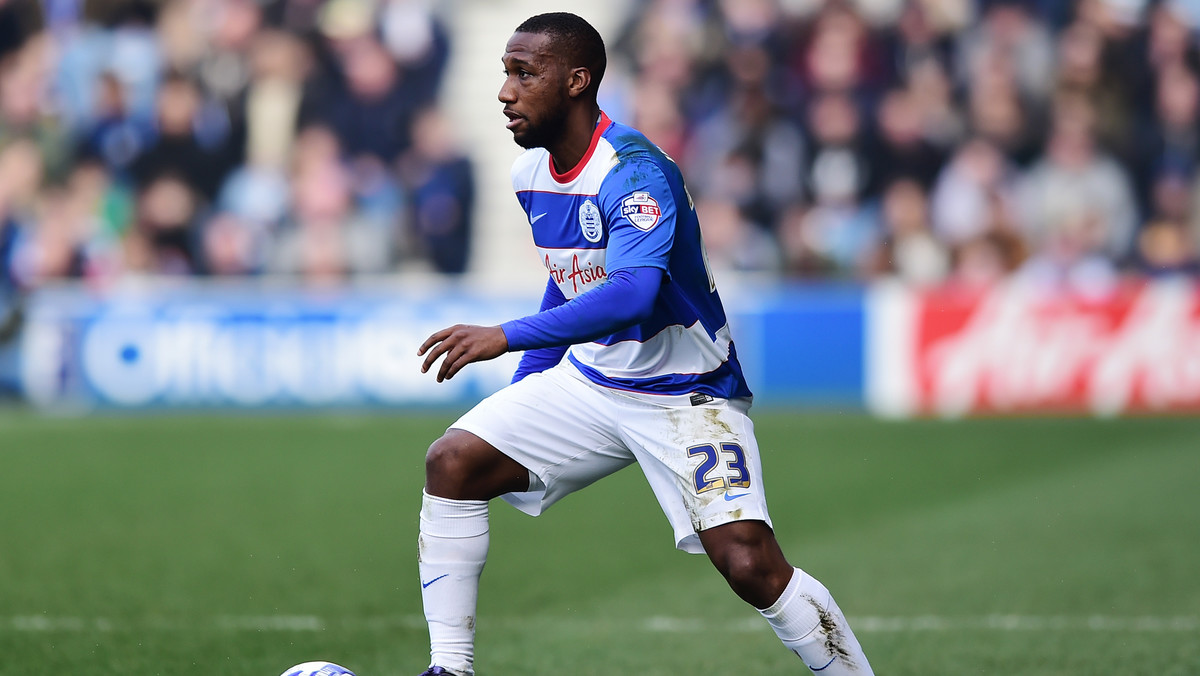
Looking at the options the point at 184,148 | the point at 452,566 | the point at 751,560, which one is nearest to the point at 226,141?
the point at 184,148

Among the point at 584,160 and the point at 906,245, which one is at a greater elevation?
the point at 584,160

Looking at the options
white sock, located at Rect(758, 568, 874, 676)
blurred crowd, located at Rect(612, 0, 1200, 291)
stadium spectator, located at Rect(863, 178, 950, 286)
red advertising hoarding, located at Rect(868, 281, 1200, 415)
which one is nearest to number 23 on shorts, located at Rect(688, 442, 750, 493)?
white sock, located at Rect(758, 568, 874, 676)

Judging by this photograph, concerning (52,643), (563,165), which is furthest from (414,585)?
(563,165)

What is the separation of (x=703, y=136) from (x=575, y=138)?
11.0 metres

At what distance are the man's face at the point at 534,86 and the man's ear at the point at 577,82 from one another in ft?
0.05

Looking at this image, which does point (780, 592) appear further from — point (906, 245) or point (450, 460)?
point (906, 245)

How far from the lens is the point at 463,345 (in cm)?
394

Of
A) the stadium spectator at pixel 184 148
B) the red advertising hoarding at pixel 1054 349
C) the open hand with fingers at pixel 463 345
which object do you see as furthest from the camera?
the stadium spectator at pixel 184 148

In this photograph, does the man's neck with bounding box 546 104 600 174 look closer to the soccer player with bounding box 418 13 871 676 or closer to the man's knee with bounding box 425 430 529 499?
the soccer player with bounding box 418 13 871 676

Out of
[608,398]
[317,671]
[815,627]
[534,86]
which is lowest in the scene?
[317,671]

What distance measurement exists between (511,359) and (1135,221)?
6.36 metres

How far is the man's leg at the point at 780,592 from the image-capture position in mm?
4156

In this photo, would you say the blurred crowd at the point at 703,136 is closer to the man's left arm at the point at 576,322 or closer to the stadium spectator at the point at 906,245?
the stadium spectator at the point at 906,245

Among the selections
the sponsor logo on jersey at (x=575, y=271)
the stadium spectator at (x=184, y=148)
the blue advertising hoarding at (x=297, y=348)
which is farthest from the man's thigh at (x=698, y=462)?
the stadium spectator at (x=184, y=148)
